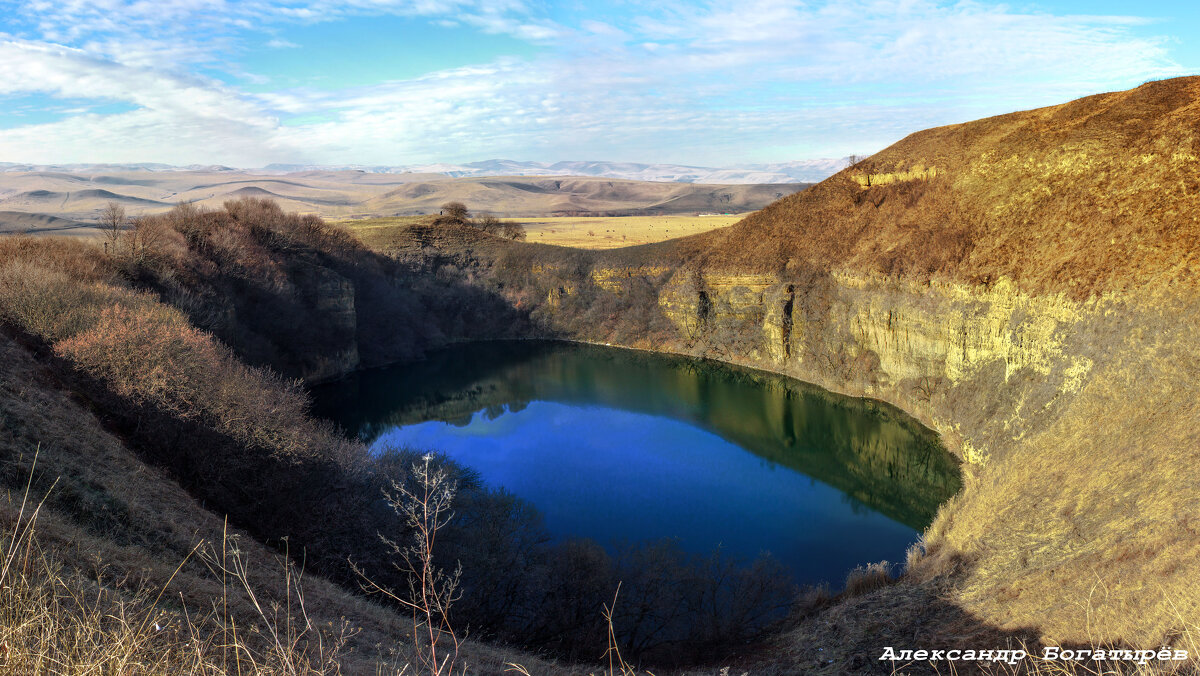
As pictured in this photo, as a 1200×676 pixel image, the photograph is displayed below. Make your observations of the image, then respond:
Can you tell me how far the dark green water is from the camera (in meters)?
25.9

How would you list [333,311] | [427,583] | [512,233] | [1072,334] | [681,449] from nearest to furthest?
[427,583] < [1072,334] < [681,449] < [333,311] < [512,233]

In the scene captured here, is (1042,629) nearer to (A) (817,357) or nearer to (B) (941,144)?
(A) (817,357)

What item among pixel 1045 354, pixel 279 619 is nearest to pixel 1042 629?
pixel 279 619

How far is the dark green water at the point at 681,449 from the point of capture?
85.0 feet

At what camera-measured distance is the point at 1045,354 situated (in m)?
28.8

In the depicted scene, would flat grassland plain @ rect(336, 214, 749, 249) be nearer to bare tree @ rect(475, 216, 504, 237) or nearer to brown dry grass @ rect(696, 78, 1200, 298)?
bare tree @ rect(475, 216, 504, 237)

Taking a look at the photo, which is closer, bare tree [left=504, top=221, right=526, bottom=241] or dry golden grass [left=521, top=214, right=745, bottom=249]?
bare tree [left=504, top=221, right=526, bottom=241]

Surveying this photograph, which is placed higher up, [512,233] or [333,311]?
[512,233]

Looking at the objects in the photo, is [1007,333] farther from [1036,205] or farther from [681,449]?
[681,449]

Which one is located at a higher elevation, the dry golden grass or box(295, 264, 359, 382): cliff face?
the dry golden grass

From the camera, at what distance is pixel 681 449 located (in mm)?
36250

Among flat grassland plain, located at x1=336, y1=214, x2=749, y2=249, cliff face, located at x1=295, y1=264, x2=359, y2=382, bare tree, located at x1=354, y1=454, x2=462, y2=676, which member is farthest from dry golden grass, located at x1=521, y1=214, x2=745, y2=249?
bare tree, located at x1=354, y1=454, x2=462, y2=676

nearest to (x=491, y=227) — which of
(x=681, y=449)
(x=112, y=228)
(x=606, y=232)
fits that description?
(x=606, y=232)

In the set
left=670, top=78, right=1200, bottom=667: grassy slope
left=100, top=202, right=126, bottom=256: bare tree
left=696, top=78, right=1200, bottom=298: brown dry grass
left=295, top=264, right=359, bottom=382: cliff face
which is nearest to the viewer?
left=670, top=78, right=1200, bottom=667: grassy slope
